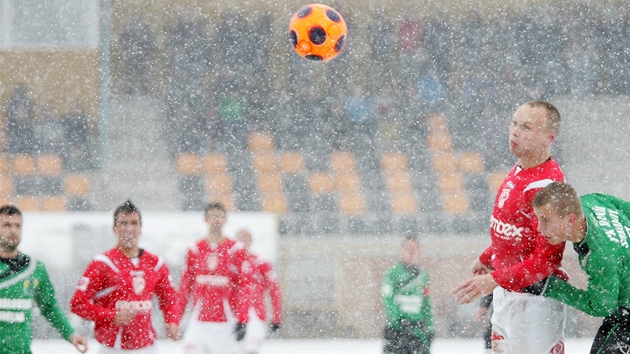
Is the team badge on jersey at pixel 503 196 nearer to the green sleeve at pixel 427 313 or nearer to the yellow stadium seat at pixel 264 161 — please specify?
the green sleeve at pixel 427 313

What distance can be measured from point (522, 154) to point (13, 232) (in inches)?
128

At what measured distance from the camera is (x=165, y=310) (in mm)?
7086

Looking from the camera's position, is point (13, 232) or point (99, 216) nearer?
point (13, 232)

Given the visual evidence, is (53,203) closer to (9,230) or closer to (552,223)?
(9,230)

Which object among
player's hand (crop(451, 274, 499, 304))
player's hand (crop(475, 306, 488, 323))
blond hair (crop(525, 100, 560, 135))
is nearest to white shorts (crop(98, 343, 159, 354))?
player's hand (crop(475, 306, 488, 323))

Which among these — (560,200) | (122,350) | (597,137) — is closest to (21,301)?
(122,350)

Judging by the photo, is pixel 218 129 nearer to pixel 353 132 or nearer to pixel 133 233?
pixel 353 132

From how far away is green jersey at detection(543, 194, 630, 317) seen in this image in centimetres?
462

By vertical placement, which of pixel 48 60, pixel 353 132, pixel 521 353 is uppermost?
pixel 48 60

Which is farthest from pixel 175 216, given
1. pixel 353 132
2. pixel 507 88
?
pixel 507 88

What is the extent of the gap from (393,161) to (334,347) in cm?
489

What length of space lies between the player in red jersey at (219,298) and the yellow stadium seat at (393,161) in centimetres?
794

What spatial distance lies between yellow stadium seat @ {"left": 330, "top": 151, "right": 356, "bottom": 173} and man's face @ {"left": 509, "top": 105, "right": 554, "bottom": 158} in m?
11.1

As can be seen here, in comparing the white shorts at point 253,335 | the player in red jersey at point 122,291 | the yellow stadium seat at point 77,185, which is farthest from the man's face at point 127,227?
the yellow stadium seat at point 77,185
